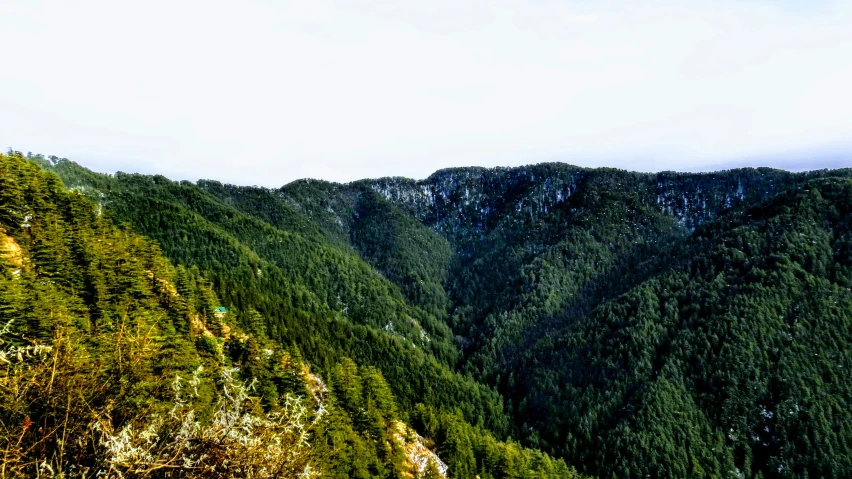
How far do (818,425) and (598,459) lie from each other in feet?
260

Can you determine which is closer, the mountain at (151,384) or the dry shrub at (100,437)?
the dry shrub at (100,437)

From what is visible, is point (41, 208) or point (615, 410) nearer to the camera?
point (41, 208)

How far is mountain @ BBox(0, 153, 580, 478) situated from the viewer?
758 centimetres

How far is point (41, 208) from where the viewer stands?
50625 millimetres

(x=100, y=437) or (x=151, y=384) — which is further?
(x=151, y=384)

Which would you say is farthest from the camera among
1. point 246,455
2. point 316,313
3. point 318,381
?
point 316,313

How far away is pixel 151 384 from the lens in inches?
416

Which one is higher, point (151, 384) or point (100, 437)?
point (100, 437)

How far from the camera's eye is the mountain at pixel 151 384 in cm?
758

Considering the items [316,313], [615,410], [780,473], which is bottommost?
[780,473]

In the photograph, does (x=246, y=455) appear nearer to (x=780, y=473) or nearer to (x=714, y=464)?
(x=714, y=464)

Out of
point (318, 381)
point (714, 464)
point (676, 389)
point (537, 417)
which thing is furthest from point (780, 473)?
point (318, 381)

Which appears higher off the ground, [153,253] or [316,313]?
[153,253]

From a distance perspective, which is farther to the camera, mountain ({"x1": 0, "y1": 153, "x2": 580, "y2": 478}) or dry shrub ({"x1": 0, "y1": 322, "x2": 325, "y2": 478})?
mountain ({"x1": 0, "y1": 153, "x2": 580, "y2": 478})
